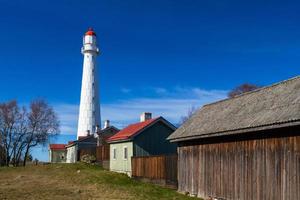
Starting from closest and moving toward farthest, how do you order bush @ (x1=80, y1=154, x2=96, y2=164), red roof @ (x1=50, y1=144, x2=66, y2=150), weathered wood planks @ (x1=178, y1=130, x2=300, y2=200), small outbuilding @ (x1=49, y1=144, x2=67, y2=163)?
weathered wood planks @ (x1=178, y1=130, x2=300, y2=200) → bush @ (x1=80, y1=154, x2=96, y2=164) → small outbuilding @ (x1=49, y1=144, x2=67, y2=163) → red roof @ (x1=50, y1=144, x2=66, y2=150)

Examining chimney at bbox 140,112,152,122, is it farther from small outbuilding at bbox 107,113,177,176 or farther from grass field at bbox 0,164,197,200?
grass field at bbox 0,164,197,200

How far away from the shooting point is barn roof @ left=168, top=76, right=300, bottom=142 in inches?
723

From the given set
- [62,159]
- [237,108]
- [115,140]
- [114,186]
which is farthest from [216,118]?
[62,159]

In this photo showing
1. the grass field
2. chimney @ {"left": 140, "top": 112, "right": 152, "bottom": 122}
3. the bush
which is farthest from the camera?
the bush

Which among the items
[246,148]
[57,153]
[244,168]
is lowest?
[57,153]

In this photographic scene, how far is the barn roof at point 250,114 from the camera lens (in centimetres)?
1838

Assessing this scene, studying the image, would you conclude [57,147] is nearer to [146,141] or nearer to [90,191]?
[146,141]

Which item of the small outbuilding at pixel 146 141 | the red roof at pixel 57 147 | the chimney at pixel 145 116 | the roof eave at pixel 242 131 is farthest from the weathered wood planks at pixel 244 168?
the red roof at pixel 57 147

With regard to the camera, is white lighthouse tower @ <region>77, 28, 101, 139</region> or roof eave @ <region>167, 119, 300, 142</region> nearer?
roof eave @ <region>167, 119, 300, 142</region>

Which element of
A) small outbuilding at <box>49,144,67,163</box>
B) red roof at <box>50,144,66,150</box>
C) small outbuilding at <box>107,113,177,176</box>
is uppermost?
small outbuilding at <box>107,113,177,176</box>

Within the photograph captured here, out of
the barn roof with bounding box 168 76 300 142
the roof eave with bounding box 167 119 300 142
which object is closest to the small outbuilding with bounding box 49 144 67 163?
the barn roof with bounding box 168 76 300 142

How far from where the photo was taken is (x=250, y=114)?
2127 centimetres

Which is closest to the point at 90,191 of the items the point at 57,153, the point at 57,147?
the point at 57,153

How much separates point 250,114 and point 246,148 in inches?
63.4
